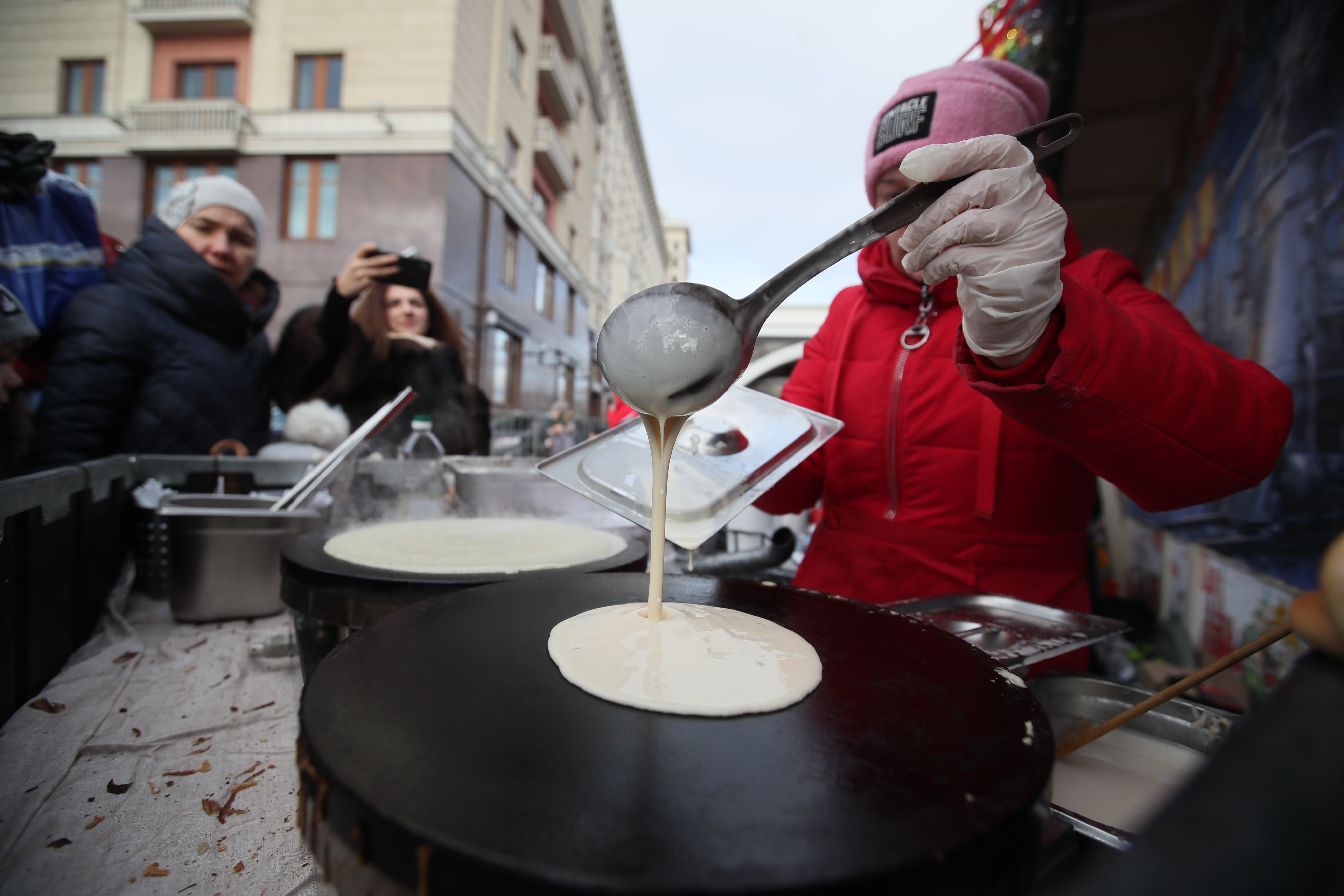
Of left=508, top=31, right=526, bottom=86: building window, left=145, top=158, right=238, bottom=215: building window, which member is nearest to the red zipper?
left=145, top=158, right=238, bottom=215: building window

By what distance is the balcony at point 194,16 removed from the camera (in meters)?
7.81

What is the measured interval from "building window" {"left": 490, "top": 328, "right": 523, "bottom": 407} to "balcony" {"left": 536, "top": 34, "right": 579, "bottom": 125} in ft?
20.6

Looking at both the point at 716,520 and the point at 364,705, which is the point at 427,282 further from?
the point at 364,705

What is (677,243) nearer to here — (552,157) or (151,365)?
(552,157)

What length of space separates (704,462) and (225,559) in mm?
1562

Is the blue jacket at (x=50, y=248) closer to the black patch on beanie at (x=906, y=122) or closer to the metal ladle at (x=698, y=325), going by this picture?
the metal ladle at (x=698, y=325)

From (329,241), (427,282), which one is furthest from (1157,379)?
(329,241)

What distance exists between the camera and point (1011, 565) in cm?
154

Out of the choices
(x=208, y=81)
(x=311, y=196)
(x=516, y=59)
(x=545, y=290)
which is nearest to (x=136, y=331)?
(x=311, y=196)

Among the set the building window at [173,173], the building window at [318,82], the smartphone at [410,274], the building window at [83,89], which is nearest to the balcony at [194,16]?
the building window at [318,82]

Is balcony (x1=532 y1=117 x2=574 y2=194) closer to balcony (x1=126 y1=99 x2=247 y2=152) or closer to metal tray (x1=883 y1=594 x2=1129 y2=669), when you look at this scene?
balcony (x1=126 y1=99 x2=247 y2=152)

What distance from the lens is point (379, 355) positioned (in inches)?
219

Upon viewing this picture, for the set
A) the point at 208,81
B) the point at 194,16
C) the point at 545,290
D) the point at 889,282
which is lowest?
the point at 889,282

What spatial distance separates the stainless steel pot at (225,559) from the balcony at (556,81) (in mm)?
14196
